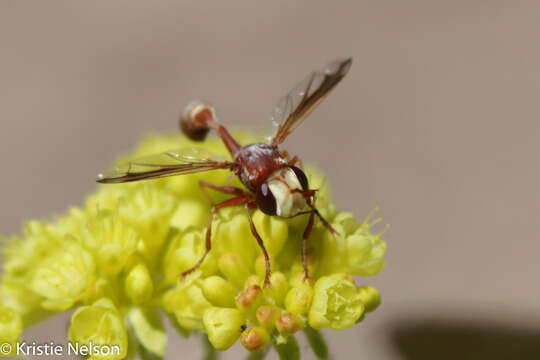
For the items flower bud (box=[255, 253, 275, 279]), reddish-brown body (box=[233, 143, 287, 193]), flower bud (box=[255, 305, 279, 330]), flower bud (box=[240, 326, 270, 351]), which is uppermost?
reddish-brown body (box=[233, 143, 287, 193])

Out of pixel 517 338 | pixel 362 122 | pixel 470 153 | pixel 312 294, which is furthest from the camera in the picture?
pixel 362 122

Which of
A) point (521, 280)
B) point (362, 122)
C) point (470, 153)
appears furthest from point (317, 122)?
point (521, 280)

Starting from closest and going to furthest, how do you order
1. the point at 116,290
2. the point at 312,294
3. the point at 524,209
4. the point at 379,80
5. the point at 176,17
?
the point at 312,294 → the point at 116,290 → the point at 524,209 → the point at 379,80 → the point at 176,17

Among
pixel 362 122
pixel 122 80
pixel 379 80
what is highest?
pixel 122 80

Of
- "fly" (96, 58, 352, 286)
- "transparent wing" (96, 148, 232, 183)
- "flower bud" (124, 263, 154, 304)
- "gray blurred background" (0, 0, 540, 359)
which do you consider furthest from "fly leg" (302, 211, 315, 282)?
Answer: "gray blurred background" (0, 0, 540, 359)

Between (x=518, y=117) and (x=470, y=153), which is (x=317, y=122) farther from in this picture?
(x=518, y=117)

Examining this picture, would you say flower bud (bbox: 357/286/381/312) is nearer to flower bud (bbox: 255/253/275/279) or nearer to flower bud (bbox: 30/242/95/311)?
flower bud (bbox: 255/253/275/279)

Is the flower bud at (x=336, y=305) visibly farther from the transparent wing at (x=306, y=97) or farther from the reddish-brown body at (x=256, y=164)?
the transparent wing at (x=306, y=97)
